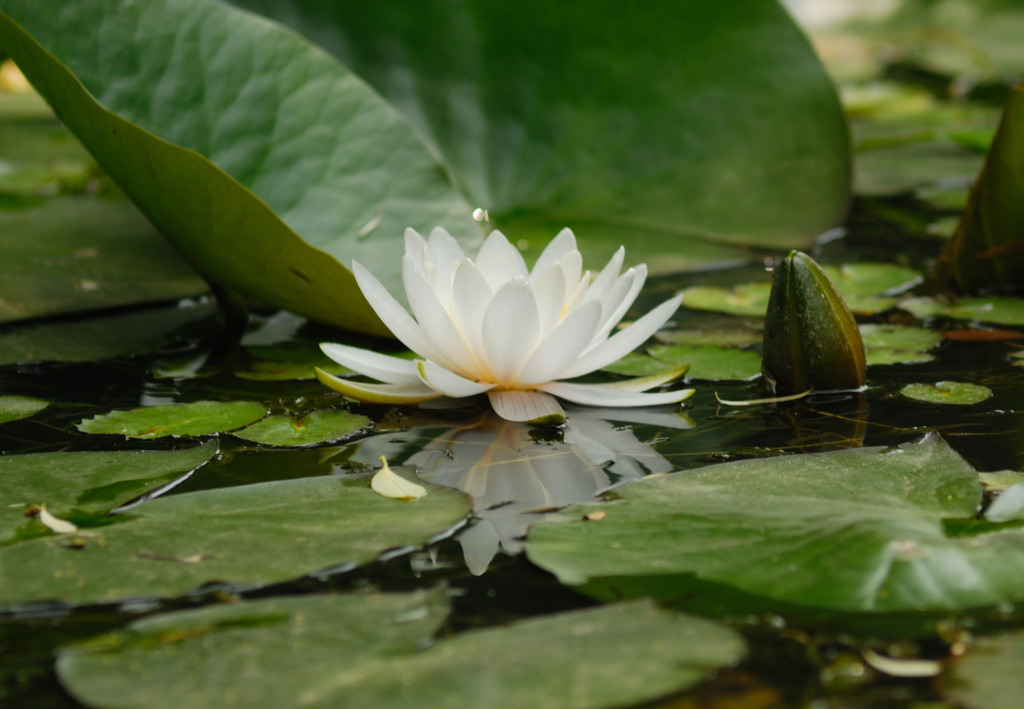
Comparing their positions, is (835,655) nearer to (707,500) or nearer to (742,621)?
(742,621)

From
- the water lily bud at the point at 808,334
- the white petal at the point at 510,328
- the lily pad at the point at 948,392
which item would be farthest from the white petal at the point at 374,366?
the lily pad at the point at 948,392

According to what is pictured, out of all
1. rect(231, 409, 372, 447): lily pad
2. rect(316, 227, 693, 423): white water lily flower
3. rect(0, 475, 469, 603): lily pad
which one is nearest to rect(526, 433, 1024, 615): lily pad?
rect(0, 475, 469, 603): lily pad

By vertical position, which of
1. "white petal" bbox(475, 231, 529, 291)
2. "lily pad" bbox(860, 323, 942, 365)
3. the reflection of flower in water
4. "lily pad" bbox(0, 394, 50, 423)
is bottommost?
the reflection of flower in water

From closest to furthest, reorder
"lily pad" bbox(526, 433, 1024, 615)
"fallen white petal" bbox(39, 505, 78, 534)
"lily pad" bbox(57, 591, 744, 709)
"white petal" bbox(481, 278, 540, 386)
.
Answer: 1. "lily pad" bbox(57, 591, 744, 709)
2. "lily pad" bbox(526, 433, 1024, 615)
3. "fallen white petal" bbox(39, 505, 78, 534)
4. "white petal" bbox(481, 278, 540, 386)

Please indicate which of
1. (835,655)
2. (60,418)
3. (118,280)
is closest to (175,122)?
(118,280)

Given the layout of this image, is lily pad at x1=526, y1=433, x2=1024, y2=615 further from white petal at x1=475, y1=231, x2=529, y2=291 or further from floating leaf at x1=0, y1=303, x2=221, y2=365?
floating leaf at x1=0, y1=303, x2=221, y2=365

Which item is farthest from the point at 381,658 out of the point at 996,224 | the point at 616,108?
the point at 616,108
